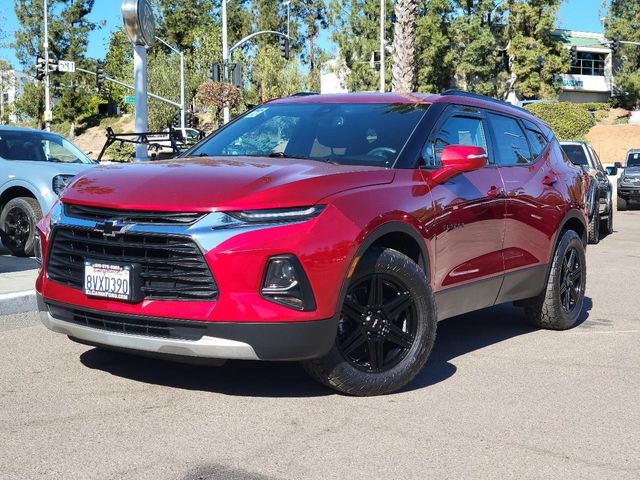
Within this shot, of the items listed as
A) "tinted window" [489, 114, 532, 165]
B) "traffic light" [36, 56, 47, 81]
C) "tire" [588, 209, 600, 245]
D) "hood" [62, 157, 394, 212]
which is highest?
"traffic light" [36, 56, 47, 81]

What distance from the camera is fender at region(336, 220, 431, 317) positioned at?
15.3 feet

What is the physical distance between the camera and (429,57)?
59844 millimetres

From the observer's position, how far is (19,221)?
1129 centimetres

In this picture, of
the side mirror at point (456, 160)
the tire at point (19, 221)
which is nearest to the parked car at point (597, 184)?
the tire at point (19, 221)

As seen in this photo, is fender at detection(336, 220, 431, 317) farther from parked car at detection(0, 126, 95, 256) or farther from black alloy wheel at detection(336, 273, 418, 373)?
parked car at detection(0, 126, 95, 256)

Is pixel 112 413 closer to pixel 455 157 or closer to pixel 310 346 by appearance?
pixel 310 346

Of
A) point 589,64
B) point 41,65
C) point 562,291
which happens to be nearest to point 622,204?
point 562,291

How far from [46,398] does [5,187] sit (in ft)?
22.8

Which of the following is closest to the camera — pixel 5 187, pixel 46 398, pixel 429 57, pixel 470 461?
pixel 470 461

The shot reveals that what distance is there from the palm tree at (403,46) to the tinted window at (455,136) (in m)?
19.4

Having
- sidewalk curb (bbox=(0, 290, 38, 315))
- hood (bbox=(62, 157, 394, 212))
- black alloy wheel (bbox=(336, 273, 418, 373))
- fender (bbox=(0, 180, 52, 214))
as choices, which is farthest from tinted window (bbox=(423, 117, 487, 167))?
fender (bbox=(0, 180, 52, 214))

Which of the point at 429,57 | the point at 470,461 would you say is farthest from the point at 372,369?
the point at 429,57

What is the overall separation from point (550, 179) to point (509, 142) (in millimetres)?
542

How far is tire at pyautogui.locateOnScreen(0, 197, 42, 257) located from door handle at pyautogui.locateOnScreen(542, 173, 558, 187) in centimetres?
671
